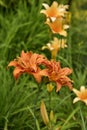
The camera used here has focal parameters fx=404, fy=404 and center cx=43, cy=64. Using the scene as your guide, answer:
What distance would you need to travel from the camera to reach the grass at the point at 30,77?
2316mm

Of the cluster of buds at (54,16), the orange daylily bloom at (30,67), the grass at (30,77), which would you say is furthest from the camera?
the cluster of buds at (54,16)

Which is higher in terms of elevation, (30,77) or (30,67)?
(30,67)

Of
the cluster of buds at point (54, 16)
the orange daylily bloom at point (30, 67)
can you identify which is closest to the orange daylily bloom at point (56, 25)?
the cluster of buds at point (54, 16)

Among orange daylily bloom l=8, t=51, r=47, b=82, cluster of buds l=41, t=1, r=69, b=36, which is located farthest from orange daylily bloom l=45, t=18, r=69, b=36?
orange daylily bloom l=8, t=51, r=47, b=82

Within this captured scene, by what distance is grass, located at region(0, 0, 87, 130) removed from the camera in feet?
7.60

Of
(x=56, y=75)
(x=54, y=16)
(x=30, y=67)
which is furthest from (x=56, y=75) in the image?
(x=54, y=16)

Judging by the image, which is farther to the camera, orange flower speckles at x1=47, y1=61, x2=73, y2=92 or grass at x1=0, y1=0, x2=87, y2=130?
grass at x1=0, y1=0, x2=87, y2=130

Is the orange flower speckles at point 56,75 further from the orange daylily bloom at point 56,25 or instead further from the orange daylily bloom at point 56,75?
the orange daylily bloom at point 56,25

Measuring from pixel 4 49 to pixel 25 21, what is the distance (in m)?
0.50

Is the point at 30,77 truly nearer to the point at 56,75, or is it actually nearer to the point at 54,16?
the point at 54,16

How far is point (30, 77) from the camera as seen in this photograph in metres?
2.87

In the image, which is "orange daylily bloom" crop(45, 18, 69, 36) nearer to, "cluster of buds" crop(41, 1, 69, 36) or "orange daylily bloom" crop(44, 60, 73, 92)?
"cluster of buds" crop(41, 1, 69, 36)

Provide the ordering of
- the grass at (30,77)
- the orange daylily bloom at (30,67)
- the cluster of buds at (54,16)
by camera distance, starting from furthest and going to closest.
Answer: the cluster of buds at (54,16)
the grass at (30,77)
the orange daylily bloom at (30,67)

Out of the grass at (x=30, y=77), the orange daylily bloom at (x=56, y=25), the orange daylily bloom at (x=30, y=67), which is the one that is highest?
the orange daylily bloom at (x=30, y=67)
